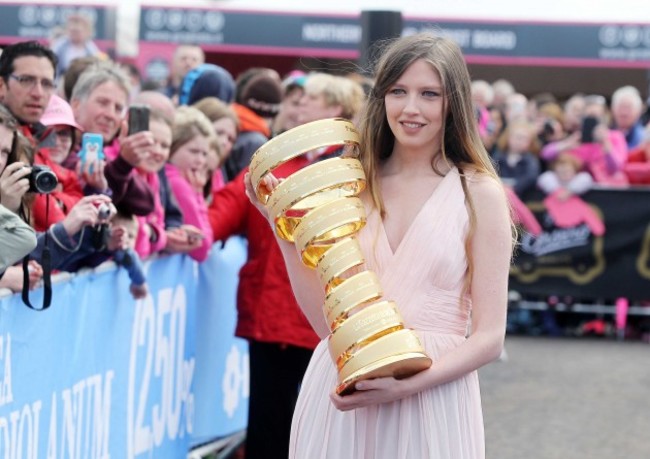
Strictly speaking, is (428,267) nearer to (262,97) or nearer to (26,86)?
(26,86)

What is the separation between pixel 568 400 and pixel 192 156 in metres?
4.13

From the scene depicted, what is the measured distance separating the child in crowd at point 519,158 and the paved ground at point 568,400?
152cm

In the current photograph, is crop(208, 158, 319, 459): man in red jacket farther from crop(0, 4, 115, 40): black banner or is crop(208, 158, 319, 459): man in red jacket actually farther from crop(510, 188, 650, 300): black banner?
crop(0, 4, 115, 40): black banner

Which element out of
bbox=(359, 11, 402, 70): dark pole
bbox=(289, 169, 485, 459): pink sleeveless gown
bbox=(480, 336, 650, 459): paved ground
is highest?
bbox=(359, 11, 402, 70): dark pole

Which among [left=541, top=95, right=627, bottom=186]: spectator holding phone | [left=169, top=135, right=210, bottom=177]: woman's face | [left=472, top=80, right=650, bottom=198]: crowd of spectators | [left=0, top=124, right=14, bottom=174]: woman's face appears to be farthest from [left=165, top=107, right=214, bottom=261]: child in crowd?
[left=541, top=95, right=627, bottom=186]: spectator holding phone

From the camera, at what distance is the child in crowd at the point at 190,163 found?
23.9 ft

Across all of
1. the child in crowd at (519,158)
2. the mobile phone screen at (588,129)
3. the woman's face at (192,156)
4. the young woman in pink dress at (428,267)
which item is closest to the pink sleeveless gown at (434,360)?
the young woman in pink dress at (428,267)

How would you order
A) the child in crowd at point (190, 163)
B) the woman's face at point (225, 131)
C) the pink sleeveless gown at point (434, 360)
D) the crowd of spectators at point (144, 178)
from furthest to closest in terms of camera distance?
1. the woman's face at point (225, 131)
2. the child in crowd at point (190, 163)
3. the crowd of spectators at point (144, 178)
4. the pink sleeveless gown at point (434, 360)

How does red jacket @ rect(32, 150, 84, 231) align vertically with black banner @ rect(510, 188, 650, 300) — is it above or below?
above

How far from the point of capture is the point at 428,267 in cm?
421

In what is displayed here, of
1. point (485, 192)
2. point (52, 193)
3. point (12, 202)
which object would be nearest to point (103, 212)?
point (52, 193)

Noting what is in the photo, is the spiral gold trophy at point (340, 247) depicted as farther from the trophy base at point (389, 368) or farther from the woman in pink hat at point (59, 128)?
the woman in pink hat at point (59, 128)

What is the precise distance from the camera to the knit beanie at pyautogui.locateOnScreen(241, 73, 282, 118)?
9.74 metres

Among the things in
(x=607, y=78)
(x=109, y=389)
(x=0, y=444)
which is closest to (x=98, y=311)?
(x=109, y=389)
